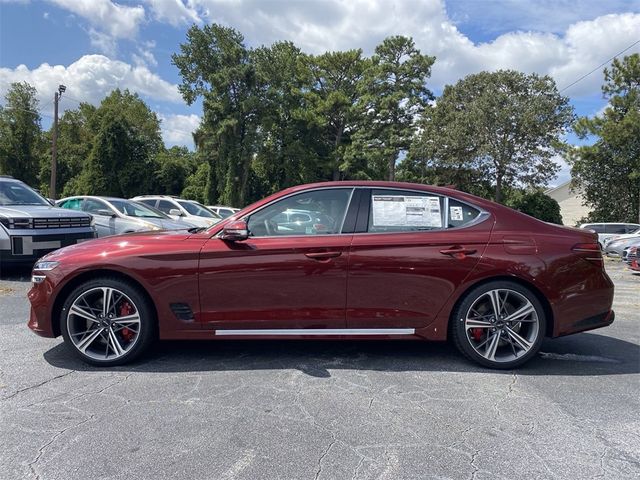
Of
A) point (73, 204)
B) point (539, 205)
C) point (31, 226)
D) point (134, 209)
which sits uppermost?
point (539, 205)

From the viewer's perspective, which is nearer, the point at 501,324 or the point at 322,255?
the point at 322,255

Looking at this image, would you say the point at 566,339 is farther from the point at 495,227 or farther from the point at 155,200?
the point at 155,200

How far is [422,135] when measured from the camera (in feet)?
121

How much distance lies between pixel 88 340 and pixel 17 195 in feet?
21.1

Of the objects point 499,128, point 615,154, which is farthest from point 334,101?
point 615,154

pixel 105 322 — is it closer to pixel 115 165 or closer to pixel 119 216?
pixel 119 216

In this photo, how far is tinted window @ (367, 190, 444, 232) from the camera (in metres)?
4.13

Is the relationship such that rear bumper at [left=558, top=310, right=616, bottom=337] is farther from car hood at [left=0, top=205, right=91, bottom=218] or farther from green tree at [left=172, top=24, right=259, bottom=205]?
green tree at [left=172, top=24, right=259, bottom=205]

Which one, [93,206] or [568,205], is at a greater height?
[568,205]

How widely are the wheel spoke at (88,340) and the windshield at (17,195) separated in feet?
19.3

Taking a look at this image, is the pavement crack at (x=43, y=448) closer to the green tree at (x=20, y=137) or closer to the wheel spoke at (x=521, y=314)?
the wheel spoke at (x=521, y=314)

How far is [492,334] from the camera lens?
4074 millimetres

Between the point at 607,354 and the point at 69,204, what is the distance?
11.9m

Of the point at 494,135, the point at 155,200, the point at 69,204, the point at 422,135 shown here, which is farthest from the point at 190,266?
the point at 422,135
